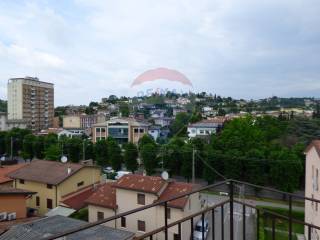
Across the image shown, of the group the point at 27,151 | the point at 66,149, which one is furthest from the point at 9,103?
the point at 66,149

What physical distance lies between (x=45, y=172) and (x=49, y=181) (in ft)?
3.42

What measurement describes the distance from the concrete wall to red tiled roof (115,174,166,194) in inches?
135

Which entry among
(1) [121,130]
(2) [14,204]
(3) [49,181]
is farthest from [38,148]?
(2) [14,204]

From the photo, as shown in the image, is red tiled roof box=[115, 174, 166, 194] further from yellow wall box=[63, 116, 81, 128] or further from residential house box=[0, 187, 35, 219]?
yellow wall box=[63, 116, 81, 128]

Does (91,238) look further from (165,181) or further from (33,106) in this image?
(33,106)

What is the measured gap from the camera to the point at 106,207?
11211 millimetres

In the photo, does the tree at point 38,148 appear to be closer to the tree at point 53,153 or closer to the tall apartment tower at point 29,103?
the tree at point 53,153

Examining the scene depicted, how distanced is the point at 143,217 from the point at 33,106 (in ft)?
144

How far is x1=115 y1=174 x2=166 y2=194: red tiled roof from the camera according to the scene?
10.7 meters

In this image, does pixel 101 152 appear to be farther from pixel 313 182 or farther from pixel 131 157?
pixel 313 182

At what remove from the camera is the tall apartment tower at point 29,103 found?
46406mm

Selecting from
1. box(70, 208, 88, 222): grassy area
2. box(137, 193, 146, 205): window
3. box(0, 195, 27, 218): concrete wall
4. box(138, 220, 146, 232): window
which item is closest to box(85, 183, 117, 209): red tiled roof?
box(70, 208, 88, 222): grassy area

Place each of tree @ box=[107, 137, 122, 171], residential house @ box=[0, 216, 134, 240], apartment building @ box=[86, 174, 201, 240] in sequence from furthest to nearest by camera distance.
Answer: tree @ box=[107, 137, 122, 171], apartment building @ box=[86, 174, 201, 240], residential house @ box=[0, 216, 134, 240]

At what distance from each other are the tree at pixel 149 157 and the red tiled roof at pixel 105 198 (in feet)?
23.4
